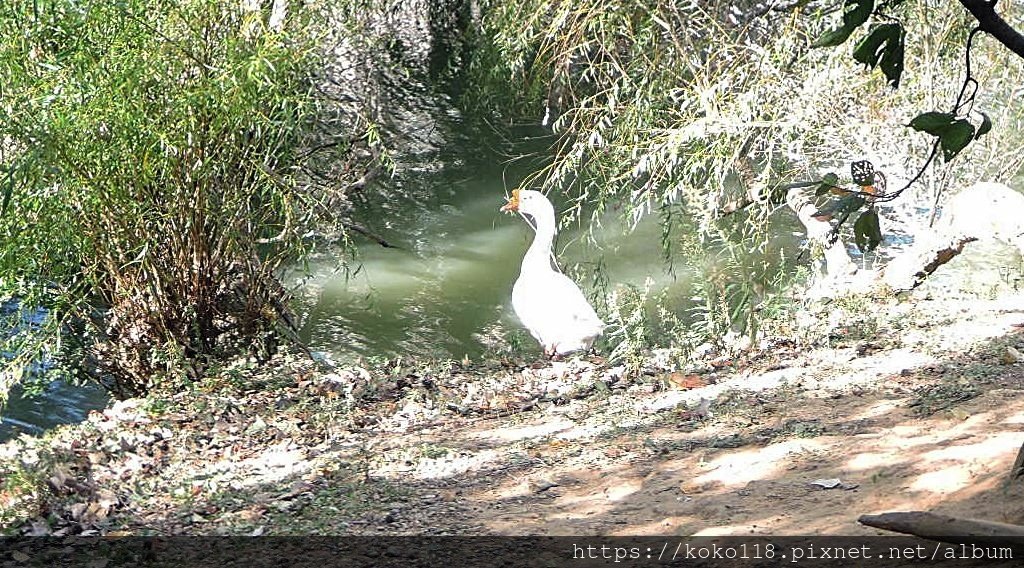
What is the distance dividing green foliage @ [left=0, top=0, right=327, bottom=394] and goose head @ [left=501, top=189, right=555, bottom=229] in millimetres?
1802

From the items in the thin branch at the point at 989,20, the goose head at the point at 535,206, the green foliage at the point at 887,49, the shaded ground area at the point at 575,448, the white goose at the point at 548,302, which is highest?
the goose head at the point at 535,206

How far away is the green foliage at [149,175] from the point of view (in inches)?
180

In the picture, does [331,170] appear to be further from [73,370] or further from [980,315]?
[980,315]

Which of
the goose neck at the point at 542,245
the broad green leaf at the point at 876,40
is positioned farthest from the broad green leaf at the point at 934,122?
the goose neck at the point at 542,245

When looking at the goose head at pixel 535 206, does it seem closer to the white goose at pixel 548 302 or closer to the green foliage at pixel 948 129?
the white goose at pixel 548 302

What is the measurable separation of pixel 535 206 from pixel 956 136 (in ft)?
18.7

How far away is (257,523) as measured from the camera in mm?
3408

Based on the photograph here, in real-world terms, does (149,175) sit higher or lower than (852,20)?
higher

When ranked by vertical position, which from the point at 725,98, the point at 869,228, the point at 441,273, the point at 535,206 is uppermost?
the point at 441,273

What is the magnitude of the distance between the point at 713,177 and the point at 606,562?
148 inches

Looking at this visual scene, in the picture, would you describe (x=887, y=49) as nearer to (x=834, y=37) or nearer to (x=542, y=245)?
(x=834, y=37)

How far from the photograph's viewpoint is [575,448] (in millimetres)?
4027

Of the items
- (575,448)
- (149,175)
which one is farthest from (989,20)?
(149,175)

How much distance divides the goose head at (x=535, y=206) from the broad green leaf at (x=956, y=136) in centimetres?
545
